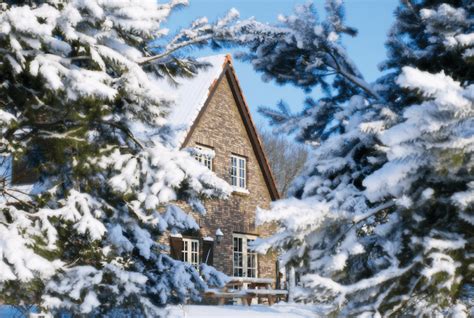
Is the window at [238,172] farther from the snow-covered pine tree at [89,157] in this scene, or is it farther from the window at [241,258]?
the snow-covered pine tree at [89,157]

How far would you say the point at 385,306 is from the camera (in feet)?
13.3

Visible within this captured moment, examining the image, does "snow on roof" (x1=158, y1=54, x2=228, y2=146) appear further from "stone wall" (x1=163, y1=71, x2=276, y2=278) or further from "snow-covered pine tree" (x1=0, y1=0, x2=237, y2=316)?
"snow-covered pine tree" (x1=0, y1=0, x2=237, y2=316)

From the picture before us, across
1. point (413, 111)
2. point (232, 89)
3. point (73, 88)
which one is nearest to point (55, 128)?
point (73, 88)

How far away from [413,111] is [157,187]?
3.56m

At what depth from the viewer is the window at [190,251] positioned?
17.7 metres

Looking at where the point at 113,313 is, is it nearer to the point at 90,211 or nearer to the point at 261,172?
the point at 90,211

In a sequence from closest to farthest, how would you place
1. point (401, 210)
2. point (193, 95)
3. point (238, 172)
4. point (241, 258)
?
1. point (401, 210)
2. point (193, 95)
3. point (241, 258)
4. point (238, 172)

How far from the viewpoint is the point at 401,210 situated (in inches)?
158

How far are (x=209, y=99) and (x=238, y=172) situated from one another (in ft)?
9.27

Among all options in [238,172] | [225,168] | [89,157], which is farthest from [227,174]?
[89,157]

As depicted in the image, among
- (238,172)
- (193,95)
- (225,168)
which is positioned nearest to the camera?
(193,95)

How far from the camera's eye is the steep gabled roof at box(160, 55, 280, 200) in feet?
Answer: 58.9

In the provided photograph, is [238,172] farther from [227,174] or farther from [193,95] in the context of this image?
[193,95]

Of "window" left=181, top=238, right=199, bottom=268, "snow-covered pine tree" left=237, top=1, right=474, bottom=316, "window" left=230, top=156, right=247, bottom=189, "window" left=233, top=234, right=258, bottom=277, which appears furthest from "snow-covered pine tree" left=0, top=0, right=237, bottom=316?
"window" left=230, top=156, right=247, bottom=189
